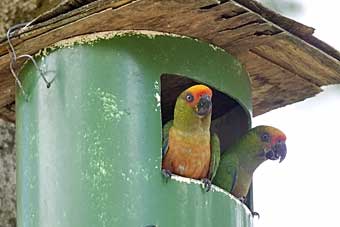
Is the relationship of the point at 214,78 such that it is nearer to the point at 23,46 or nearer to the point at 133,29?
the point at 133,29

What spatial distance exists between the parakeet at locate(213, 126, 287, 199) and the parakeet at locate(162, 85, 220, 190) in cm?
23

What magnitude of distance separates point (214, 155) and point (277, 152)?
0.41m

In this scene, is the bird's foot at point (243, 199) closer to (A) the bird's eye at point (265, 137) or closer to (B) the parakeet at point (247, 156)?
(B) the parakeet at point (247, 156)

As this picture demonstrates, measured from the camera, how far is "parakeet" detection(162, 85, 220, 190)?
437 cm

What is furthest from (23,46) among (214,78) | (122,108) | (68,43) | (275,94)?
(275,94)

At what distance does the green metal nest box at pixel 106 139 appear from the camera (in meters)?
4.06

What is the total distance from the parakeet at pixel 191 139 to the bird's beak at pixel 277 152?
384mm

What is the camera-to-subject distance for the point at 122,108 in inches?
165

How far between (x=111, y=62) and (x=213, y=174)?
0.62 metres

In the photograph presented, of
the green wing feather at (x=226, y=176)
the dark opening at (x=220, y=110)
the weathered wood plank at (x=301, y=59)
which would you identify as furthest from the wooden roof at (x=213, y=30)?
the green wing feather at (x=226, y=176)

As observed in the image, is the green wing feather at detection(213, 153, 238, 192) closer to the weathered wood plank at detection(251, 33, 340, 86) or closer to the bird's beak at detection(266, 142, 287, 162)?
the bird's beak at detection(266, 142, 287, 162)

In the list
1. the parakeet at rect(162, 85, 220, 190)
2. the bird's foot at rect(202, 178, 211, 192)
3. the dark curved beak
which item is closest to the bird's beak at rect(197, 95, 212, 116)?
the parakeet at rect(162, 85, 220, 190)

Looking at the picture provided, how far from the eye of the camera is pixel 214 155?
4543 millimetres

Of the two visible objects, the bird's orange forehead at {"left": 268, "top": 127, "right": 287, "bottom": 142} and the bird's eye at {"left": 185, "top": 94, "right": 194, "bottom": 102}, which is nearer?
the bird's eye at {"left": 185, "top": 94, "right": 194, "bottom": 102}
